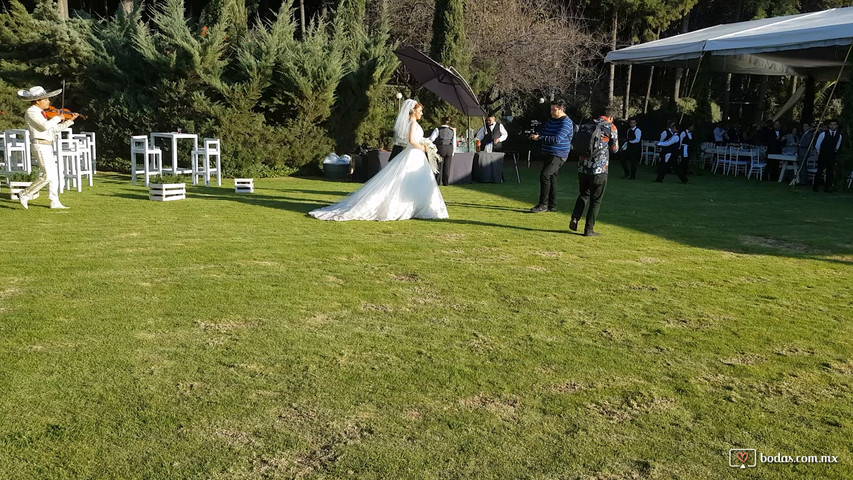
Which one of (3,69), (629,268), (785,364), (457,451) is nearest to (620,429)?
(457,451)

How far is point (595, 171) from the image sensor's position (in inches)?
370

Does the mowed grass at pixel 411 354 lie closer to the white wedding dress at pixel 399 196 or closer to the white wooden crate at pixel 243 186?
the white wedding dress at pixel 399 196

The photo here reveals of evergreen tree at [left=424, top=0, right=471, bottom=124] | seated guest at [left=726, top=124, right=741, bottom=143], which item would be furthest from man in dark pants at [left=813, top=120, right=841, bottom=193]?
evergreen tree at [left=424, top=0, right=471, bottom=124]

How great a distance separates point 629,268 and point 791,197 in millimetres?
9745

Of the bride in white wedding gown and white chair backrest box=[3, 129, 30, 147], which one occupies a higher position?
white chair backrest box=[3, 129, 30, 147]

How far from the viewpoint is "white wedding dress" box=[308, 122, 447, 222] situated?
10.5 metres

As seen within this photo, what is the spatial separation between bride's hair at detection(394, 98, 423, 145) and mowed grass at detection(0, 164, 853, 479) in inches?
101

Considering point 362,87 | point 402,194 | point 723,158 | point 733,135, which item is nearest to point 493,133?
point 362,87

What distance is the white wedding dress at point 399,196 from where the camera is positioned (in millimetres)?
10461

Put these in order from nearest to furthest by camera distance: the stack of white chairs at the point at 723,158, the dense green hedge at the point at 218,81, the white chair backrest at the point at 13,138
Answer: the white chair backrest at the point at 13,138 < the dense green hedge at the point at 218,81 < the stack of white chairs at the point at 723,158

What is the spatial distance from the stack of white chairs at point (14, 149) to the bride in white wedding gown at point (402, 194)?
5052mm

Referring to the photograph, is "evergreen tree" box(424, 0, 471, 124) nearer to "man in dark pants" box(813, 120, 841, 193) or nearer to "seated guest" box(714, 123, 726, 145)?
"man in dark pants" box(813, 120, 841, 193)

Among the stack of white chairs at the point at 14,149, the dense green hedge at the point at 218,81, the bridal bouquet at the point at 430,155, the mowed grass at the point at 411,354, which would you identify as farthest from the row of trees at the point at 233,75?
the mowed grass at the point at 411,354

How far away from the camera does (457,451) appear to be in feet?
11.3
